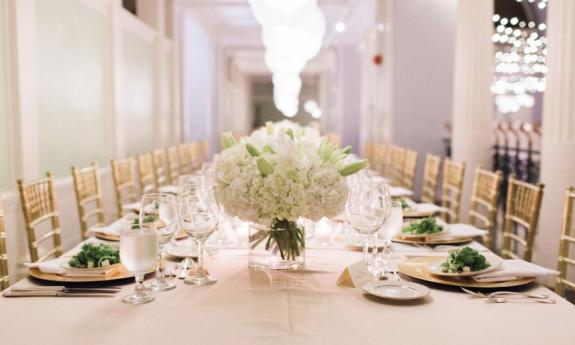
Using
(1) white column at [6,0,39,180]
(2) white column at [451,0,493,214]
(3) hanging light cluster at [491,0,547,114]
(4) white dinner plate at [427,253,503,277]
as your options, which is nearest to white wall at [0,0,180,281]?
(1) white column at [6,0,39,180]

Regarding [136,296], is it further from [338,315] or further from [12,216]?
[12,216]

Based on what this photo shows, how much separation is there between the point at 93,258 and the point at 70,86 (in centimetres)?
395

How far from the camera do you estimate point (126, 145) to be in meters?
7.41

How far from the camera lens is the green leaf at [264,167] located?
175 centimetres

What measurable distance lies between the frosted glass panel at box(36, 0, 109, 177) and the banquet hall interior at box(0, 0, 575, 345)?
0.09 ft

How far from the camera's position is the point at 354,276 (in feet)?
5.59

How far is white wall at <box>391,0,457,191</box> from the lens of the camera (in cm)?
962

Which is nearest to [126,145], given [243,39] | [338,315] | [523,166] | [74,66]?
[74,66]

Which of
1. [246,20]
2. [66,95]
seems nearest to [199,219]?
[66,95]

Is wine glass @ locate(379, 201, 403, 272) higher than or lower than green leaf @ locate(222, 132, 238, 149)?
lower

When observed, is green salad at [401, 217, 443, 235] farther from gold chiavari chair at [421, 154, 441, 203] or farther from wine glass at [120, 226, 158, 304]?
gold chiavari chair at [421, 154, 441, 203]

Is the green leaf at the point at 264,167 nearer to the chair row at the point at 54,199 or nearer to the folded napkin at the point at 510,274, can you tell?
the folded napkin at the point at 510,274

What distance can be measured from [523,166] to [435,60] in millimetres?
→ 3438

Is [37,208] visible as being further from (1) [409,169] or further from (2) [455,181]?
(1) [409,169]
